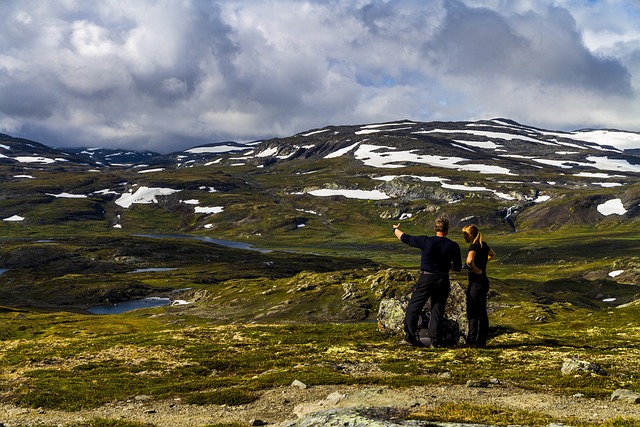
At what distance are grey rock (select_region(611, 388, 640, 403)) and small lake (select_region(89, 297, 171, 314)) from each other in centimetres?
16459

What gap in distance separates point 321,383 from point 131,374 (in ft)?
42.6

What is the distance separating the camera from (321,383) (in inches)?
999

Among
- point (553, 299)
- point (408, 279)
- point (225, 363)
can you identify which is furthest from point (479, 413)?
point (553, 299)

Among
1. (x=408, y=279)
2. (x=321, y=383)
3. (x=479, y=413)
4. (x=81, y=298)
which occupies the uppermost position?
(x=479, y=413)

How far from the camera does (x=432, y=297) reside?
84.5 ft

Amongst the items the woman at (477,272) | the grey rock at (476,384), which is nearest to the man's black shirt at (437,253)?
the woman at (477,272)

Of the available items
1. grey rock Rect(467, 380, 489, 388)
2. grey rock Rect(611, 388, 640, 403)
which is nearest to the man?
grey rock Rect(467, 380, 489, 388)

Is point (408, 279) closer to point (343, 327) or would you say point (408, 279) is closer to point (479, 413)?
point (343, 327)

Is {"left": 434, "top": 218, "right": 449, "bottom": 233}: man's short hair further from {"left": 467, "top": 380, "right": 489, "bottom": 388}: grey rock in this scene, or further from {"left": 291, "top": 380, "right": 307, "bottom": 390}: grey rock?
{"left": 291, "top": 380, "right": 307, "bottom": 390}: grey rock

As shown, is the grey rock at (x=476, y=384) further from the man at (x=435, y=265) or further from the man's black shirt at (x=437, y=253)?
the man's black shirt at (x=437, y=253)

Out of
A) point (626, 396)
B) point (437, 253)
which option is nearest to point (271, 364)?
point (437, 253)

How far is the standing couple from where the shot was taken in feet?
80.1

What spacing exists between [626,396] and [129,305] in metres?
180

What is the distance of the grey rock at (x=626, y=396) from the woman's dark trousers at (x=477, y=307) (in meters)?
7.41
